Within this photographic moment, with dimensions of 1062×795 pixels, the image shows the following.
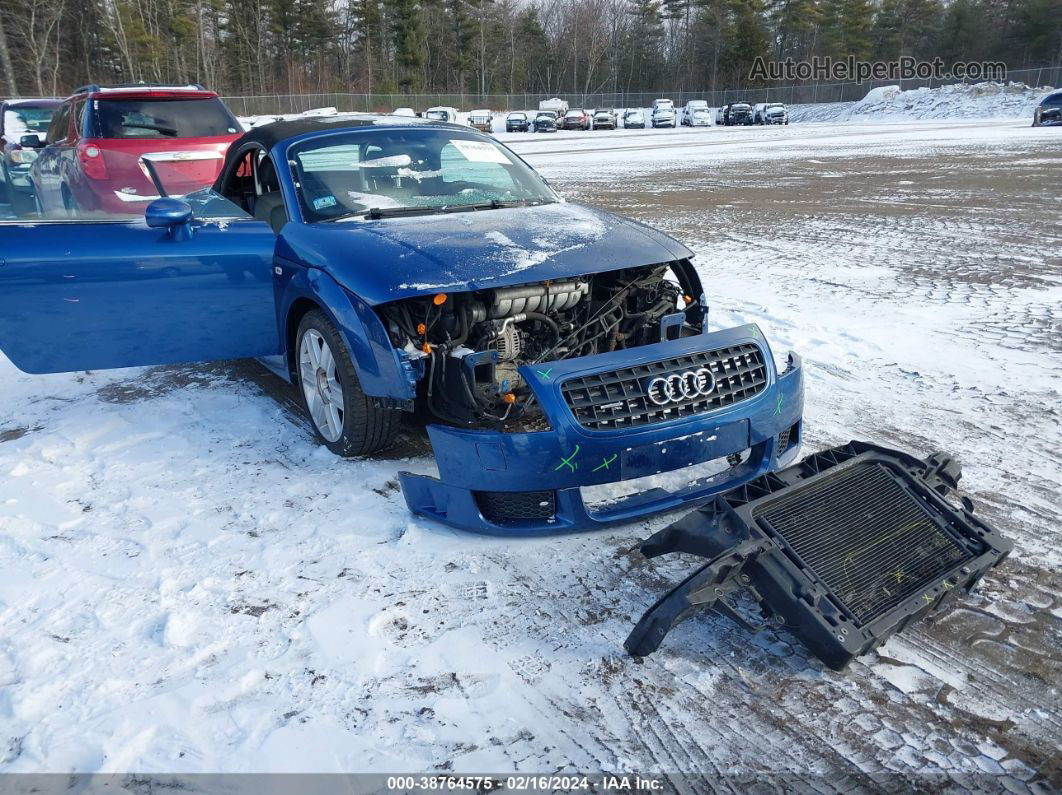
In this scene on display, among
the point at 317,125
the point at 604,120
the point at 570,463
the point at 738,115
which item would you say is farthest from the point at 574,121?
the point at 570,463

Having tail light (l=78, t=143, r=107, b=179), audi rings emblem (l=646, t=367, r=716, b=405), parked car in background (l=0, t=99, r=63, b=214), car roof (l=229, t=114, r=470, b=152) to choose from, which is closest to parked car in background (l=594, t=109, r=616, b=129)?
parked car in background (l=0, t=99, r=63, b=214)

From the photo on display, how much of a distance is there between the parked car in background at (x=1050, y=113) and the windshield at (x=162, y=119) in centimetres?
3345

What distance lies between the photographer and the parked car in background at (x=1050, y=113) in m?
30.5

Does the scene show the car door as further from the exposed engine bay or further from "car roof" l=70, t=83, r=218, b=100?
"car roof" l=70, t=83, r=218, b=100

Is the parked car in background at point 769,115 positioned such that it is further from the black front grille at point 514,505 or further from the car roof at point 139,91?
the black front grille at point 514,505

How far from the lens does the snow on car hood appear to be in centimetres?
331

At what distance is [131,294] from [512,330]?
2.05 meters

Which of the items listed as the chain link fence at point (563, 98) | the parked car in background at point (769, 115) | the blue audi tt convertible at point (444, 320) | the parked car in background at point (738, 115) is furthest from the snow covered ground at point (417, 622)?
the chain link fence at point (563, 98)

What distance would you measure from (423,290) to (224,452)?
1664 millimetres

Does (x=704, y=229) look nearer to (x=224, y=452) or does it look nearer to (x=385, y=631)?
(x=224, y=452)

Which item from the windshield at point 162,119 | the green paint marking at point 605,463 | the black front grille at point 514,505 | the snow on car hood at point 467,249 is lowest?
the black front grille at point 514,505

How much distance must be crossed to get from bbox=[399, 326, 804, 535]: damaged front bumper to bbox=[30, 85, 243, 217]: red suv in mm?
5207

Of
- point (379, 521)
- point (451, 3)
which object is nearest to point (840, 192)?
point (379, 521)

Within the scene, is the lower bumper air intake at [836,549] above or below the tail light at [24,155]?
below
